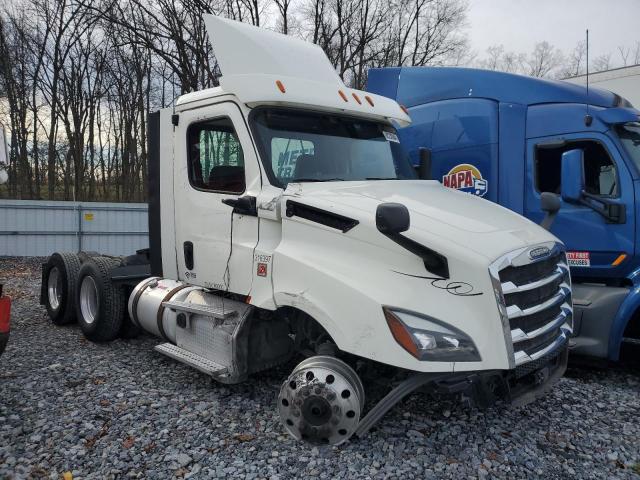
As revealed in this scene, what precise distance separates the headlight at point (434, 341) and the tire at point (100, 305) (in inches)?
164

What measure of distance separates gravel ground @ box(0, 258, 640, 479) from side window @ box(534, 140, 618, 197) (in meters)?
1.99

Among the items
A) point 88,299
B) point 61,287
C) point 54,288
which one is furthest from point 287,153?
point 54,288

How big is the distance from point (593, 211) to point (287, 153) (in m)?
3.27

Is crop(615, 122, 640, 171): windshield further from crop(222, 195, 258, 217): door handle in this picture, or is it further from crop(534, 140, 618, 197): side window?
crop(222, 195, 258, 217): door handle

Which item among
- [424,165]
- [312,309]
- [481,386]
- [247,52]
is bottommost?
[481,386]

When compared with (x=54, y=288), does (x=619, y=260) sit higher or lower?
higher

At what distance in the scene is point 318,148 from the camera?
13.5ft

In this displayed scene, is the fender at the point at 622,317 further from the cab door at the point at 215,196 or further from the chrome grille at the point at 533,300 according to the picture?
the cab door at the point at 215,196

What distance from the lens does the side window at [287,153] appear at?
394 cm

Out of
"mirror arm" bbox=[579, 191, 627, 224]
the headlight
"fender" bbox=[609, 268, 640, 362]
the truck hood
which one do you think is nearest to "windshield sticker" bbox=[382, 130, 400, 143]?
the truck hood

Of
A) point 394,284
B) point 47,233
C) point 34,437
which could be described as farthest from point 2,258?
point 394,284

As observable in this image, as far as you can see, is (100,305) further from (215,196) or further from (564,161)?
(564,161)

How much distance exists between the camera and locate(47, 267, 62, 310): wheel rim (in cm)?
698

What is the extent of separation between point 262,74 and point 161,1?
19420 millimetres
